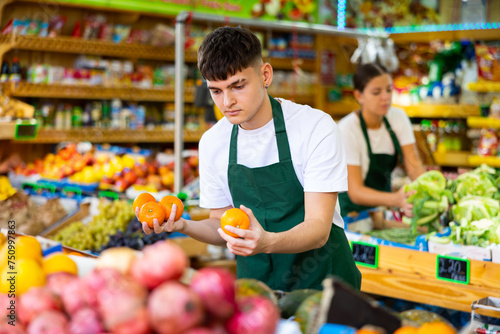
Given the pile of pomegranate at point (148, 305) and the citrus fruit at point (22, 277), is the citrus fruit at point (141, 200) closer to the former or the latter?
the citrus fruit at point (22, 277)

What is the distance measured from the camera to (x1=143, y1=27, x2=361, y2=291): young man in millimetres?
1926

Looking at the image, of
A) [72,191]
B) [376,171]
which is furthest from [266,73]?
[72,191]

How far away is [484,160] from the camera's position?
593cm

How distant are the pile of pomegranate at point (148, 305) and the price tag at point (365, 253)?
1970mm

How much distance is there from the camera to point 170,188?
533 cm

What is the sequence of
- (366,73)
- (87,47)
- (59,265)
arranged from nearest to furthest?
(59,265), (366,73), (87,47)

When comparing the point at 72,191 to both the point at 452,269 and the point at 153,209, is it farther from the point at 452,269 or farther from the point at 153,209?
the point at 452,269

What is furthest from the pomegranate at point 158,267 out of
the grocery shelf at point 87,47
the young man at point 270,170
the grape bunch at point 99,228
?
the grocery shelf at point 87,47

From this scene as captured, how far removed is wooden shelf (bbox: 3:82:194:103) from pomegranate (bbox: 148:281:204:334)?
5447mm

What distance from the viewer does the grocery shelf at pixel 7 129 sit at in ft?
10.7

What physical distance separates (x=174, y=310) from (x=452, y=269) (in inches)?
83.5

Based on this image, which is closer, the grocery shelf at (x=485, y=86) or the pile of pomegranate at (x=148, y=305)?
the pile of pomegranate at (x=148, y=305)

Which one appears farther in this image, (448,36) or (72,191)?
Result: (448,36)

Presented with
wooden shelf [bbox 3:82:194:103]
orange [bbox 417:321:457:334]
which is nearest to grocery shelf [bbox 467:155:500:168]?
wooden shelf [bbox 3:82:194:103]
